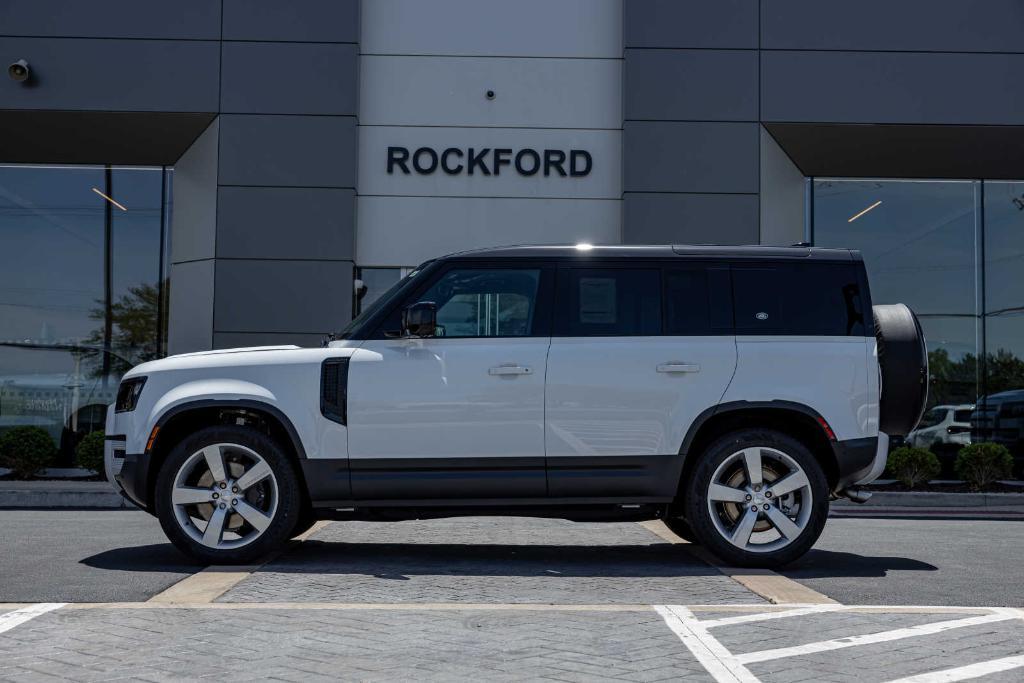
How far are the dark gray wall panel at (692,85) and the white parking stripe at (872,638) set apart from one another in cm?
1195

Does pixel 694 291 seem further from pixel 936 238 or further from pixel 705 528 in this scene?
pixel 936 238

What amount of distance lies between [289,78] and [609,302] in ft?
34.2

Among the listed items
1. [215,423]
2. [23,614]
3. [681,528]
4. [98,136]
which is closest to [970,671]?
[23,614]

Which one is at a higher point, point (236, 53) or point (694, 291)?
point (236, 53)

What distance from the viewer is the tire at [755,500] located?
7867 millimetres

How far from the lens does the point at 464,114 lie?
17.5 metres

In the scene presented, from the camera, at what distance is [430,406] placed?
25.8 feet

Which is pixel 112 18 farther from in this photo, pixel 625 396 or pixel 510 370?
pixel 625 396

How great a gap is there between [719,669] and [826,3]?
46.6 feet

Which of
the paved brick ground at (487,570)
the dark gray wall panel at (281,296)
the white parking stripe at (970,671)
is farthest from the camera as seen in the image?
the dark gray wall panel at (281,296)

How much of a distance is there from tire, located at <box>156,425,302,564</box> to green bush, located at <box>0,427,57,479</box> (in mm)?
9770

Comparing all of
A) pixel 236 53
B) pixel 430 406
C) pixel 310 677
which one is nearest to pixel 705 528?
pixel 430 406

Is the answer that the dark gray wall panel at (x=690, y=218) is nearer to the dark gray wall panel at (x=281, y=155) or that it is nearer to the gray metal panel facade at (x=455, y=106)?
the gray metal panel facade at (x=455, y=106)

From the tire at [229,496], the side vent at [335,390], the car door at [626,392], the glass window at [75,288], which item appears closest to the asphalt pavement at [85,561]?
the tire at [229,496]
